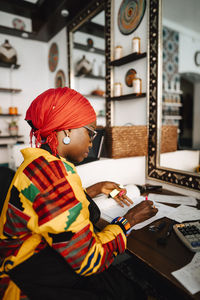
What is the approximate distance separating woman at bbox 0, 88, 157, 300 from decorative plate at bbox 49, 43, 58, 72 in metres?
3.00

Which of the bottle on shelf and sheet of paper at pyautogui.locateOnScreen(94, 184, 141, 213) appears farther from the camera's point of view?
the bottle on shelf

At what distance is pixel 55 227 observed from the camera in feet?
1.90

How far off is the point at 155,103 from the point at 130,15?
89 centimetres

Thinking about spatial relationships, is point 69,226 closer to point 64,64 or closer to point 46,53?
point 64,64

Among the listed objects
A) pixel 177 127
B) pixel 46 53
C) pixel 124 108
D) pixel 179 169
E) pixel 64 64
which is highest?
pixel 46 53

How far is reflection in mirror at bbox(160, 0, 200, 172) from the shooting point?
147 cm

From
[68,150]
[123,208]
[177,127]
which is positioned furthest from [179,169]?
[68,150]

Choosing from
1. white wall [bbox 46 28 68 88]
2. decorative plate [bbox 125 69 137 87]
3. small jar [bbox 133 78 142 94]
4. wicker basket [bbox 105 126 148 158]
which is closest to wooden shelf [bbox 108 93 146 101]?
small jar [bbox 133 78 142 94]

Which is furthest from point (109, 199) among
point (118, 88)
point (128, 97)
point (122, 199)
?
point (118, 88)

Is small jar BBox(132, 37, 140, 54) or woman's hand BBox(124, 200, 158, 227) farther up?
small jar BBox(132, 37, 140, 54)

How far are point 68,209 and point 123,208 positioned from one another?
0.56 m

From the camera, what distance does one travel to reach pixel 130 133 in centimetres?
164

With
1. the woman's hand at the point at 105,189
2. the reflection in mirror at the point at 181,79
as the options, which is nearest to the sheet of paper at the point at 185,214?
the woman's hand at the point at 105,189

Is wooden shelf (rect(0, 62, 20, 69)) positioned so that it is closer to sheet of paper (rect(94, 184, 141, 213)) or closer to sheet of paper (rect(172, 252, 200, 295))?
sheet of paper (rect(94, 184, 141, 213))
